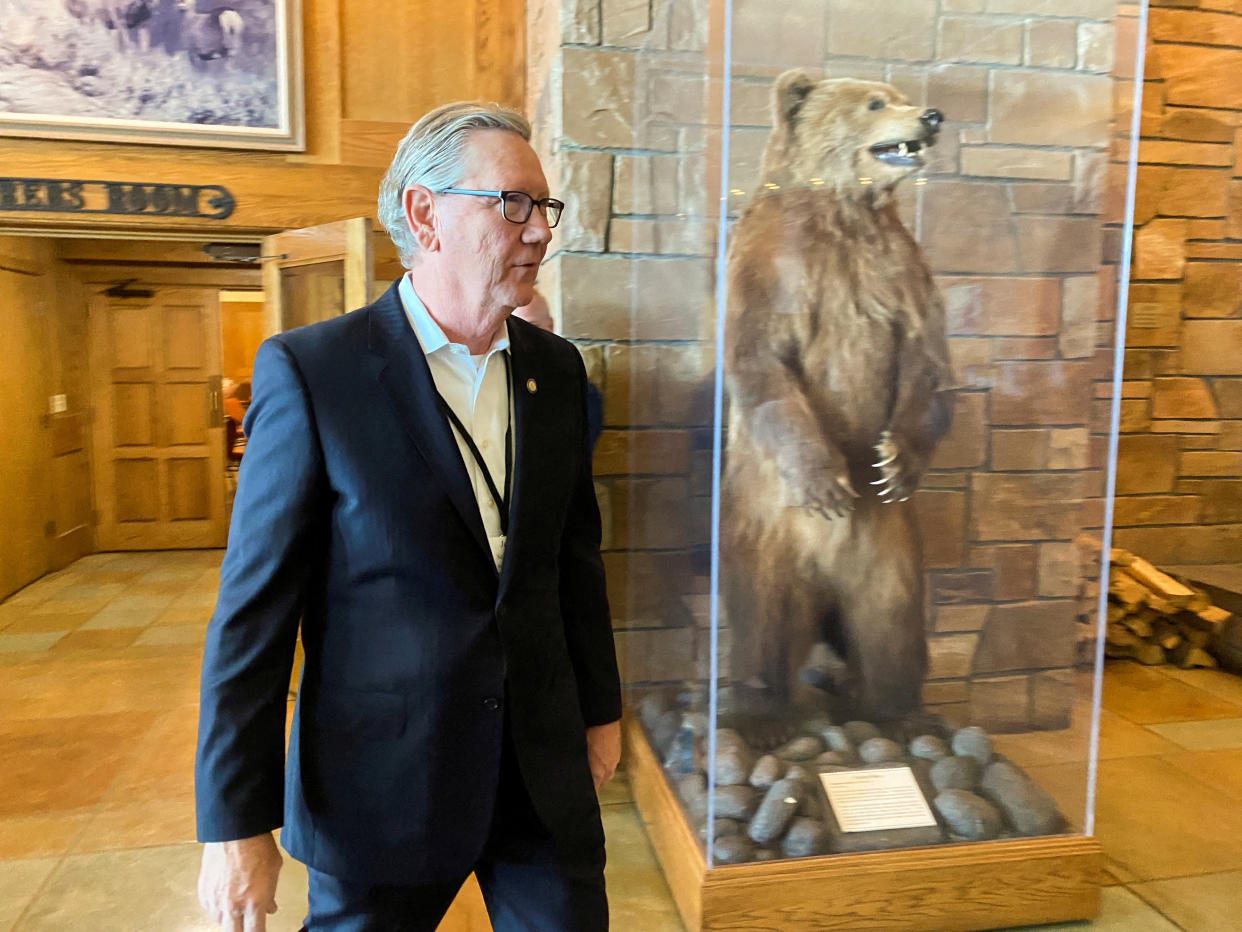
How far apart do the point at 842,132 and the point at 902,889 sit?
157 cm

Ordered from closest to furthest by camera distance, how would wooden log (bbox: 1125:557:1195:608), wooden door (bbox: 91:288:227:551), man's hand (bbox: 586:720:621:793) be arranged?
man's hand (bbox: 586:720:621:793) → wooden log (bbox: 1125:557:1195:608) → wooden door (bbox: 91:288:227:551)

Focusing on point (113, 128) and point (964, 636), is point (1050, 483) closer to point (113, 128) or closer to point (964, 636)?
point (964, 636)

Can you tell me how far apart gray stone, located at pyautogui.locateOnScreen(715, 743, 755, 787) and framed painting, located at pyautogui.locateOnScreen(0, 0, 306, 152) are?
306 centimetres

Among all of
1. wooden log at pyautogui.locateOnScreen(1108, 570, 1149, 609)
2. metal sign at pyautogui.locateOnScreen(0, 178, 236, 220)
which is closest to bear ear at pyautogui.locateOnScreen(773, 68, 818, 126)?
metal sign at pyautogui.locateOnScreen(0, 178, 236, 220)

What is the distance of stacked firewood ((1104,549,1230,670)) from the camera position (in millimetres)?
3750

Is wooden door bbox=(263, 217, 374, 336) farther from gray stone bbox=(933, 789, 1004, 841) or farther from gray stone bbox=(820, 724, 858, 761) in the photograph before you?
gray stone bbox=(933, 789, 1004, 841)

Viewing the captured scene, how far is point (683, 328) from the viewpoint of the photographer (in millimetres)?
2043

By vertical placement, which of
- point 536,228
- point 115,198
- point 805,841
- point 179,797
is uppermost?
point 115,198

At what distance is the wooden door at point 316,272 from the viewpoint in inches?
121

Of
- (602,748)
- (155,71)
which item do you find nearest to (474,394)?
(602,748)

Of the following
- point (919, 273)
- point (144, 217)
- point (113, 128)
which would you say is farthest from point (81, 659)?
point (919, 273)

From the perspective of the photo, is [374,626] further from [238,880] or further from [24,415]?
[24,415]

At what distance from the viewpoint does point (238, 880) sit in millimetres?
1005

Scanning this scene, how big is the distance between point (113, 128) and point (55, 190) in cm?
33
